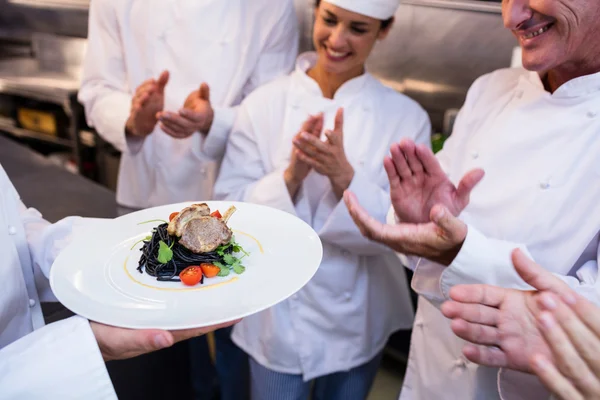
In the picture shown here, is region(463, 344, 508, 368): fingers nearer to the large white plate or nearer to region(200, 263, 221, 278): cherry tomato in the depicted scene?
the large white plate

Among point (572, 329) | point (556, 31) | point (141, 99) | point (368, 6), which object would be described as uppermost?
point (556, 31)

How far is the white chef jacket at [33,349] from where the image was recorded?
3.30 ft

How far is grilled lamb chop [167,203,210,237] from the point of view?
1259 millimetres

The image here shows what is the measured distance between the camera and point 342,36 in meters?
1.86

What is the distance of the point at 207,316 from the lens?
967 millimetres

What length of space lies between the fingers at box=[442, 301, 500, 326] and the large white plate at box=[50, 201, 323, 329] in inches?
11.3

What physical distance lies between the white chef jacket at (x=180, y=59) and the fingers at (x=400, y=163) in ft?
3.30

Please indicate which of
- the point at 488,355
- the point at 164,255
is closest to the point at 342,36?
the point at 164,255

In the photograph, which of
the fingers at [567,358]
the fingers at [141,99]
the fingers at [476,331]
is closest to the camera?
the fingers at [567,358]

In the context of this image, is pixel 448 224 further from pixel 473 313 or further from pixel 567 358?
pixel 567 358

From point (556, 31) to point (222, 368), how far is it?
6.02 ft

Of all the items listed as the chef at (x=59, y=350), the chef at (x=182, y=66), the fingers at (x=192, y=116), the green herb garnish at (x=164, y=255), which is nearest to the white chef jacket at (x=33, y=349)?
the chef at (x=59, y=350)

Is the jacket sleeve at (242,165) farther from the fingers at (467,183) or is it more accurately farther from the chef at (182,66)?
the fingers at (467,183)

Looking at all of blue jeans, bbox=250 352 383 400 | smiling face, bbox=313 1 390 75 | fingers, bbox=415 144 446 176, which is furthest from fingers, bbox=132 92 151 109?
fingers, bbox=415 144 446 176
